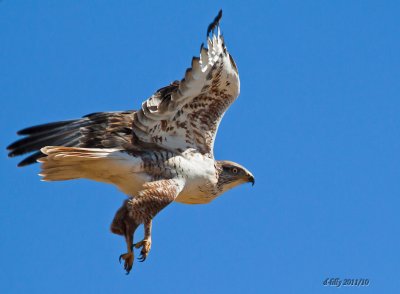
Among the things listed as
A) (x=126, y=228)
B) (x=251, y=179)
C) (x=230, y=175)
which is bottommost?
(x=126, y=228)

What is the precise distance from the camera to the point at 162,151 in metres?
9.95

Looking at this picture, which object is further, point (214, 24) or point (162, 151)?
point (162, 151)

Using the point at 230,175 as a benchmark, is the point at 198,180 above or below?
below

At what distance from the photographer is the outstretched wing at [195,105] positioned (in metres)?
9.44

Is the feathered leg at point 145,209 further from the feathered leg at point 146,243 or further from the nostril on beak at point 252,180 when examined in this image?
the nostril on beak at point 252,180

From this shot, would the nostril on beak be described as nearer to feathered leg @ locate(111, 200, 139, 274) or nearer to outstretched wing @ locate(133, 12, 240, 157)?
outstretched wing @ locate(133, 12, 240, 157)

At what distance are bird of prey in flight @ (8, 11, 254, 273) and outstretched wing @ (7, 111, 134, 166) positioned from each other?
0.06 feet

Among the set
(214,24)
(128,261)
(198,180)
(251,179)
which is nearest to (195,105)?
(198,180)

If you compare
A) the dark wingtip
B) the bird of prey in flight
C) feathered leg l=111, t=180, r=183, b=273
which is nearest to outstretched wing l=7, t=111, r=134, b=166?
the bird of prey in flight

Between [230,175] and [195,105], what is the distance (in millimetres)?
1120

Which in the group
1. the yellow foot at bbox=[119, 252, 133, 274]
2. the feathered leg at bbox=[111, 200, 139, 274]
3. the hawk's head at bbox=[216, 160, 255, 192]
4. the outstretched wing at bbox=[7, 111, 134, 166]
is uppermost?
the outstretched wing at bbox=[7, 111, 134, 166]

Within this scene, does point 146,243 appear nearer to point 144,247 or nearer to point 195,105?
point 144,247

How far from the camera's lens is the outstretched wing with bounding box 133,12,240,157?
31.0 ft

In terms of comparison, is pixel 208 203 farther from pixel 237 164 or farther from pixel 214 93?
pixel 214 93
